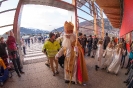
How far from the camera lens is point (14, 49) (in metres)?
3.94

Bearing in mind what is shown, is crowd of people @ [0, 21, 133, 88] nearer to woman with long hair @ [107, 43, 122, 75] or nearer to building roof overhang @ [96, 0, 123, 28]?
woman with long hair @ [107, 43, 122, 75]

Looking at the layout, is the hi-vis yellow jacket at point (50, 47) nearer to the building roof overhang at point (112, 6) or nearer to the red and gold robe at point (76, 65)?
the red and gold robe at point (76, 65)

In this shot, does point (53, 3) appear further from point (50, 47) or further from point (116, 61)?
point (116, 61)

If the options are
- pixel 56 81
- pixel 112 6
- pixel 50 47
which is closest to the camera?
pixel 56 81

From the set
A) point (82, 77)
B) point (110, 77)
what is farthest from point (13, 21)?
point (110, 77)

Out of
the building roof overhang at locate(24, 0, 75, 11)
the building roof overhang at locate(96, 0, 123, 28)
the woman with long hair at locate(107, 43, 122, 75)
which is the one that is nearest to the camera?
the woman with long hair at locate(107, 43, 122, 75)

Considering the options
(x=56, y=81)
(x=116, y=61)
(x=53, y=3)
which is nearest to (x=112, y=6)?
(x=116, y=61)

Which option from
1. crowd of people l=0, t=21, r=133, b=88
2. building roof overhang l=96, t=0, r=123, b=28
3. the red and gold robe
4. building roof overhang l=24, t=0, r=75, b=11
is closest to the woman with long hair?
crowd of people l=0, t=21, r=133, b=88

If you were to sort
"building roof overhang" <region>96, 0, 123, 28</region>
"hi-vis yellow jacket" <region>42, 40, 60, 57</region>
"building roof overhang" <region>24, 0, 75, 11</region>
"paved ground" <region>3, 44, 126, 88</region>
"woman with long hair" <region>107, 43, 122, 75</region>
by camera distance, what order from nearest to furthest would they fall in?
"paved ground" <region>3, 44, 126, 88</region>
"hi-vis yellow jacket" <region>42, 40, 60, 57</region>
"woman with long hair" <region>107, 43, 122, 75</region>
"building roof overhang" <region>96, 0, 123, 28</region>
"building roof overhang" <region>24, 0, 75, 11</region>

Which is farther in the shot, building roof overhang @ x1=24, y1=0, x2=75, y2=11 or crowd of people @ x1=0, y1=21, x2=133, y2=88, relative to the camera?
building roof overhang @ x1=24, y1=0, x2=75, y2=11

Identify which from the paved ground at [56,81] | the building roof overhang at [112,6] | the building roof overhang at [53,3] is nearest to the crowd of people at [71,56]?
the paved ground at [56,81]

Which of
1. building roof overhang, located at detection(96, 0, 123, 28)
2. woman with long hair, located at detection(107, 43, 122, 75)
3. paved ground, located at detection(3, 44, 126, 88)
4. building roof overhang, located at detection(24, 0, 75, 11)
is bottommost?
paved ground, located at detection(3, 44, 126, 88)

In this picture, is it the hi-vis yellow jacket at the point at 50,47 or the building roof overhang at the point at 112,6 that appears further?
the building roof overhang at the point at 112,6

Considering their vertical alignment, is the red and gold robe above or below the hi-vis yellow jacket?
below
